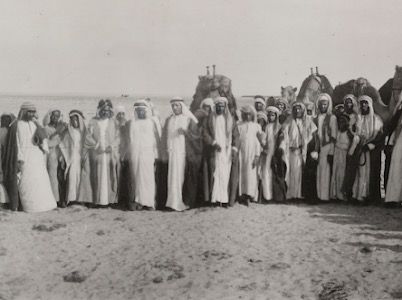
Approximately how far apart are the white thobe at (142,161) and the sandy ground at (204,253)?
1.04 ft

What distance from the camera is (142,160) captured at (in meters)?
8.80

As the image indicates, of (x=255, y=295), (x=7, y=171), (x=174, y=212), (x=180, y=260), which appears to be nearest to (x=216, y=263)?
(x=180, y=260)

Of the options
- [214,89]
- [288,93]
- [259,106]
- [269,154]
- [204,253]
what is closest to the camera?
[204,253]

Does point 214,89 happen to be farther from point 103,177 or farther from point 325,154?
point 103,177

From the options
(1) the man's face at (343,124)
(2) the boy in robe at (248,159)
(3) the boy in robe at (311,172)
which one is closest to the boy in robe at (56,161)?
(2) the boy in robe at (248,159)

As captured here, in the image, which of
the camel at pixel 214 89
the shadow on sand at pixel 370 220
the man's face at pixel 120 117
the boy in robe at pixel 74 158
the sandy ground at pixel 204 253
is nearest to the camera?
the sandy ground at pixel 204 253

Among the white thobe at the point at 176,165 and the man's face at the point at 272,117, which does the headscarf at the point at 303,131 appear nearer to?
the man's face at the point at 272,117

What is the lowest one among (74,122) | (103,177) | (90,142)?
(103,177)

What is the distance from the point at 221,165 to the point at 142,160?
3.98 feet

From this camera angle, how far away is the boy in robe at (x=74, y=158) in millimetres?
9031

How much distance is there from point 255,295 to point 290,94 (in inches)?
360

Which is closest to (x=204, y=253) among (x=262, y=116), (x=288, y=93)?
(x=262, y=116)

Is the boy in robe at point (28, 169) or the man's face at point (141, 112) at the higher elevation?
the man's face at point (141, 112)

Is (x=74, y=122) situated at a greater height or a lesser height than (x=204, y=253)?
greater
